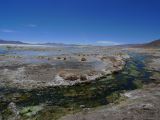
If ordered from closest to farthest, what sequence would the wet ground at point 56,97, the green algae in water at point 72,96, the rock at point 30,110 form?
the rock at point 30,110 < the wet ground at point 56,97 < the green algae in water at point 72,96

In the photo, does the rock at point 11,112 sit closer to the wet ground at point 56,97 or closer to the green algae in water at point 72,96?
the wet ground at point 56,97

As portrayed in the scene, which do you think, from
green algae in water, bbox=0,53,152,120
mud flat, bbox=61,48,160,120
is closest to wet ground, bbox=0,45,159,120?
green algae in water, bbox=0,53,152,120

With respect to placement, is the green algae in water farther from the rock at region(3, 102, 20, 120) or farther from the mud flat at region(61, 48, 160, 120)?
the mud flat at region(61, 48, 160, 120)

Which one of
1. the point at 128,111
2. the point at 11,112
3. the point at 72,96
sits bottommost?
the point at 72,96

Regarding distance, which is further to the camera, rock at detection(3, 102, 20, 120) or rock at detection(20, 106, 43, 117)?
rock at detection(20, 106, 43, 117)

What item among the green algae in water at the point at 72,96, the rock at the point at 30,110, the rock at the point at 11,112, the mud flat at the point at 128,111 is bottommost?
the green algae in water at the point at 72,96

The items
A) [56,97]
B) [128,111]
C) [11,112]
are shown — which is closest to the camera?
[128,111]

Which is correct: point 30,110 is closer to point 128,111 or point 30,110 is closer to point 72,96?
point 72,96

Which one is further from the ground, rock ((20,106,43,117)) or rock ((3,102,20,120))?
rock ((20,106,43,117))

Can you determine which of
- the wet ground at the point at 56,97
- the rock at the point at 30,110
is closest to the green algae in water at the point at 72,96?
the wet ground at the point at 56,97

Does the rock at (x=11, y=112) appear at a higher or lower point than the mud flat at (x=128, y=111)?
lower

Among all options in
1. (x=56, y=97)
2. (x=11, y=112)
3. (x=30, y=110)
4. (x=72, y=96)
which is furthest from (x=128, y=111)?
(x=11, y=112)

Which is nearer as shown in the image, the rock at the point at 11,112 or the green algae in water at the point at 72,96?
the rock at the point at 11,112

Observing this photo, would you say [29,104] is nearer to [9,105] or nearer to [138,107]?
[9,105]
